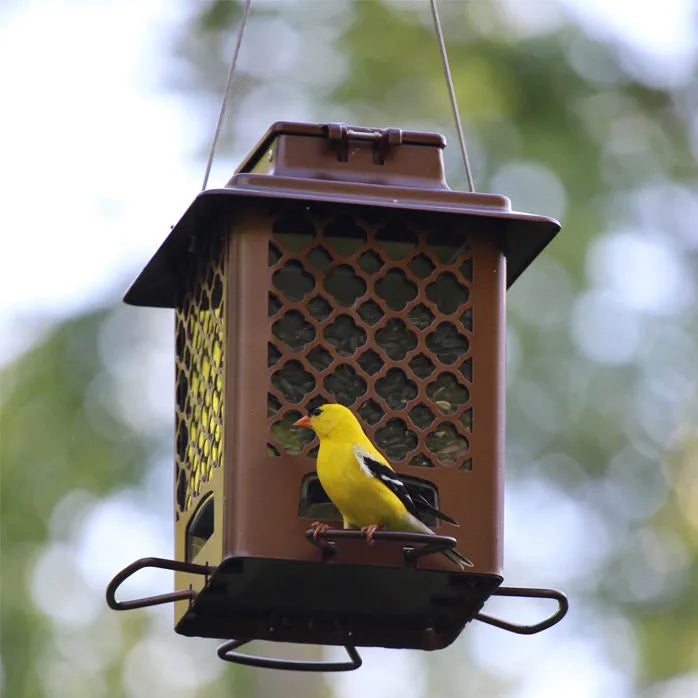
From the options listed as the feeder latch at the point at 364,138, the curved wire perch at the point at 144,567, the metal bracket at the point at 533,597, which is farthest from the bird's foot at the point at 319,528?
the feeder latch at the point at 364,138

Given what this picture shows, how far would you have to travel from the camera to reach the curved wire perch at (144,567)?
5402 millimetres

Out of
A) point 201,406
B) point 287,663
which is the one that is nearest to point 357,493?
point 287,663

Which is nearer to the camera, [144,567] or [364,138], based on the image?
[144,567]

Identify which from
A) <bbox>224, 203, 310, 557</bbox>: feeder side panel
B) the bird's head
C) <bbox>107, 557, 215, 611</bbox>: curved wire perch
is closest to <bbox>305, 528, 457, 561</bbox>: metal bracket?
<bbox>224, 203, 310, 557</bbox>: feeder side panel

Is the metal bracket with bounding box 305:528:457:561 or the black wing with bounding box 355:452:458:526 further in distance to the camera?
the black wing with bounding box 355:452:458:526

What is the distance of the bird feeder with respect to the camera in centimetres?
558

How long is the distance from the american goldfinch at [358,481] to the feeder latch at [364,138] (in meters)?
0.87

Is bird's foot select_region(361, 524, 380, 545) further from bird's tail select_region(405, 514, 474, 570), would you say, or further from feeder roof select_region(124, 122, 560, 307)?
feeder roof select_region(124, 122, 560, 307)

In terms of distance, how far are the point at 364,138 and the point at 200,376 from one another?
36.0 inches

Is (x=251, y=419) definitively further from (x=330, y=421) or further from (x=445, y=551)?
(x=445, y=551)

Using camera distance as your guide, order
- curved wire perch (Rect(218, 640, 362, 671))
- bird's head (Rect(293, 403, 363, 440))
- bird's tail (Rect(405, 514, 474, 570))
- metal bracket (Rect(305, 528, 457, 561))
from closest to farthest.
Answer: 1. metal bracket (Rect(305, 528, 457, 561))
2. bird's head (Rect(293, 403, 363, 440))
3. bird's tail (Rect(405, 514, 474, 570))
4. curved wire perch (Rect(218, 640, 362, 671))

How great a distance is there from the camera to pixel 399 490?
5.55m

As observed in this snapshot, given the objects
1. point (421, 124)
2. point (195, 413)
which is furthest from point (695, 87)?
point (195, 413)

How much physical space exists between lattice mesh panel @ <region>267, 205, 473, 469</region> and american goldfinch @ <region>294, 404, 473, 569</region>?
0.56 ft
